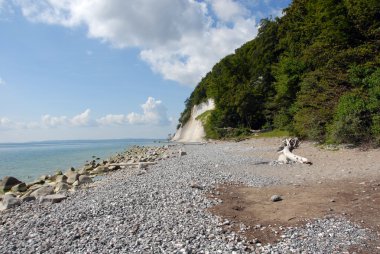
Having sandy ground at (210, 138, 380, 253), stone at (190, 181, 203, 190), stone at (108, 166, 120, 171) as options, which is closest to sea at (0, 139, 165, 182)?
stone at (108, 166, 120, 171)

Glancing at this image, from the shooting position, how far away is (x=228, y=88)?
65.9m

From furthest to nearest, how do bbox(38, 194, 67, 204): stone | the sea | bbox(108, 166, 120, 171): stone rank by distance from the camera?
1. the sea
2. bbox(108, 166, 120, 171): stone
3. bbox(38, 194, 67, 204): stone

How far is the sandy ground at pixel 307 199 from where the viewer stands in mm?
8430

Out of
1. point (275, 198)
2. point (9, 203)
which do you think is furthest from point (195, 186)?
point (9, 203)

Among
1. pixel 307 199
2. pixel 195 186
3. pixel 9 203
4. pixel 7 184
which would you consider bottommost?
pixel 7 184

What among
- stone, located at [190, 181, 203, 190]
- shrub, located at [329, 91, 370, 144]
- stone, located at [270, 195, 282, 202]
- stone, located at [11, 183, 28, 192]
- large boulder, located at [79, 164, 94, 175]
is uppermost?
shrub, located at [329, 91, 370, 144]

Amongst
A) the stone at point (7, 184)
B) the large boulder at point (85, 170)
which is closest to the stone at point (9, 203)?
the stone at point (7, 184)

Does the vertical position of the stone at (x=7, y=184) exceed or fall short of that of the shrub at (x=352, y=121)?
it falls short

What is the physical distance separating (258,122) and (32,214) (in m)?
52.6

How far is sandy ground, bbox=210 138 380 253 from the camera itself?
332 inches

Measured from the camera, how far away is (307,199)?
1080 centimetres

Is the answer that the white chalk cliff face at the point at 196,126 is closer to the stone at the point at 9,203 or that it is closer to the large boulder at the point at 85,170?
the large boulder at the point at 85,170

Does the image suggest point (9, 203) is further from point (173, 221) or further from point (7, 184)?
point (7, 184)

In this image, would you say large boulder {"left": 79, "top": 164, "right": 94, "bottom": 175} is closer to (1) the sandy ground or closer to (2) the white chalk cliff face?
(1) the sandy ground
